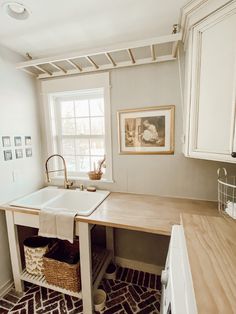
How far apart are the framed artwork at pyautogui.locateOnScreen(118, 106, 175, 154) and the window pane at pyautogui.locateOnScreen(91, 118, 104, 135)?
0.31 metres

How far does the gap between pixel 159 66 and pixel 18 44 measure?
4.32 feet

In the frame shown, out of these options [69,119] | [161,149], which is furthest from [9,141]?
[161,149]

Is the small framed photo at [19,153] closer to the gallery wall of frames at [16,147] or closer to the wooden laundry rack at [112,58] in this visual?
the gallery wall of frames at [16,147]

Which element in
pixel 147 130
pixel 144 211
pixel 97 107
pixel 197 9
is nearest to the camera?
pixel 197 9

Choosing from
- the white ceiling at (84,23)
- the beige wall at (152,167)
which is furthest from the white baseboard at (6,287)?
the white ceiling at (84,23)

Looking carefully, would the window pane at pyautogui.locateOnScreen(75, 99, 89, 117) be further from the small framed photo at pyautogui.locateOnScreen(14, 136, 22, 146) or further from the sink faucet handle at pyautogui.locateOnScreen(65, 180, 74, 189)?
the sink faucet handle at pyautogui.locateOnScreen(65, 180, 74, 189)

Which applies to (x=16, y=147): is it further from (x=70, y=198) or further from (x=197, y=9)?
(x=197, y=9)

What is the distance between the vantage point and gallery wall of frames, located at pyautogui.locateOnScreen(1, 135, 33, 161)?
63.1 inches

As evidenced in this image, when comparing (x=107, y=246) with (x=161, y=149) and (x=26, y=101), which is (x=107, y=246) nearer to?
(x=161, y=149)

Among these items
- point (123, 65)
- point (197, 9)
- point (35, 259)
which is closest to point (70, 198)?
point (35, 259)

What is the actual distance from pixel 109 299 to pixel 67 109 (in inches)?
80.0

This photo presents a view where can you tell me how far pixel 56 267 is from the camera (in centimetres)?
144

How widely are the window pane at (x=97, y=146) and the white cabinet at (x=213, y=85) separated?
3.47ft

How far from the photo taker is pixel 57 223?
4.39 feet
